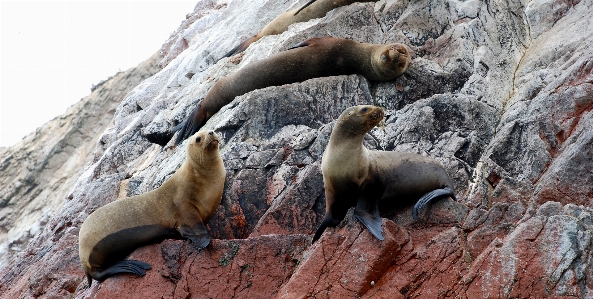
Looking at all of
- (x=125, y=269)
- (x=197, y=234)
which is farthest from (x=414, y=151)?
(x=125, y=269)

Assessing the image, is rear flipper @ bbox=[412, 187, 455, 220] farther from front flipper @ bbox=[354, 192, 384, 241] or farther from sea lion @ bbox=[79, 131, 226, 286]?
sea lion @ bbox=[79, 131, 226, 286]

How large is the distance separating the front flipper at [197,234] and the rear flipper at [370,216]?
5.83ft

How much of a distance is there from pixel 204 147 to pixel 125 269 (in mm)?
1791

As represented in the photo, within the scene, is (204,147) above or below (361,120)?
above

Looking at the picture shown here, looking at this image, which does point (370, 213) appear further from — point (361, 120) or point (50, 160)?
point (50, 160)

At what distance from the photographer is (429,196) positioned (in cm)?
725

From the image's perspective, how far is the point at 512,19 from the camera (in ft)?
36.8

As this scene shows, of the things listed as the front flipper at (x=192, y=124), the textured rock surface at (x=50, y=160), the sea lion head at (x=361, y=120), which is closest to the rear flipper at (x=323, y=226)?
the sea lion head at (x=361, y=120)

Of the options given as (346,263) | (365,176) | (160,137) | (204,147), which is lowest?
(346,263)

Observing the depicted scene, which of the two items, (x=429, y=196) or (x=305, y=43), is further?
(x=305, y=43)

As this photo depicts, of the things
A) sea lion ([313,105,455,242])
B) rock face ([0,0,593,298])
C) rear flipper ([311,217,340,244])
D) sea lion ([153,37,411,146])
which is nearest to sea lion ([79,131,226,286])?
rock face ([0,0,593,298])

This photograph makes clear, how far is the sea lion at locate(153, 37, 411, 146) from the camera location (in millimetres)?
10477

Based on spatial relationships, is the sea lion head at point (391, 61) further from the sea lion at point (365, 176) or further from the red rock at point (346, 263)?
the red rock at point (346, 263)

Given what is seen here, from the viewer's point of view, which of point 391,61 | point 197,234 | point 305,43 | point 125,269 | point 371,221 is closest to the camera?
point 371,221
